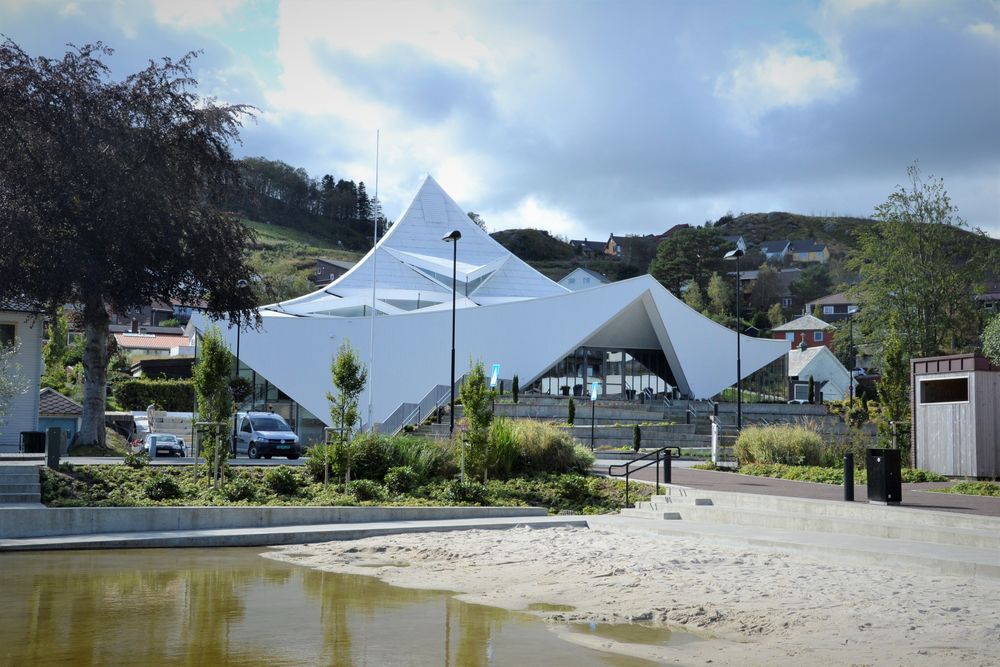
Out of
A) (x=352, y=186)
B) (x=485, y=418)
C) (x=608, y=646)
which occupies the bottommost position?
(x=608, y=646)

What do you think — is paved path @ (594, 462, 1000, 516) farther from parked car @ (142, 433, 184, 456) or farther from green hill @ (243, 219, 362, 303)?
green hill @ (243, 219, 362, 303)

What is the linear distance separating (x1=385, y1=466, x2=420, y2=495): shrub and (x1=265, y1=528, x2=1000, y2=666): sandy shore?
406 centimetres

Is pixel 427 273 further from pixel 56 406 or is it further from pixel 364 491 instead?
pixel 364 491

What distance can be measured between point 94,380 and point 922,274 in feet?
119

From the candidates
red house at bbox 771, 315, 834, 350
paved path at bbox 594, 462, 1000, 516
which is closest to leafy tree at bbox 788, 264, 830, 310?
red house at bbox 771, 315, 834, 350

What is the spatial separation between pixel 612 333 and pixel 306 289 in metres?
44.0

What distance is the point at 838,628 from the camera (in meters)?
7.23

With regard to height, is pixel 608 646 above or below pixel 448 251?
below

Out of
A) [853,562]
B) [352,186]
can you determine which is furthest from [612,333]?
[352,186]

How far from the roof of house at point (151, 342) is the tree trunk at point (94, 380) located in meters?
52.2

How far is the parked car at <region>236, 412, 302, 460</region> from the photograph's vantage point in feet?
89.0

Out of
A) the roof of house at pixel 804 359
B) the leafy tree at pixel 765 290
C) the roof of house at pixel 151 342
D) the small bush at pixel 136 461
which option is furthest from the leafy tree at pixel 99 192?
the leafy tree at pixel 765 290

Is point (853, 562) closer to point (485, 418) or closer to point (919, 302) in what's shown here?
point (485, 418)

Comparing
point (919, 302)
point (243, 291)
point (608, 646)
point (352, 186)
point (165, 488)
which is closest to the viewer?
point (608, 646)
